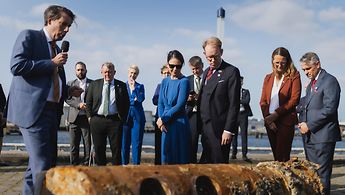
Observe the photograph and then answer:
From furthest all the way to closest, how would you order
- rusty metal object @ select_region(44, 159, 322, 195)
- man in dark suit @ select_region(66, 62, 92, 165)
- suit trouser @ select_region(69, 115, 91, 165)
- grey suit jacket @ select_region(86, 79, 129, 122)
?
suit trouser @ select_region(69, 115, 91, 165), man in dark suit @ select_region(66, 62, 92, 165), grey suit jacket @ select_region(86, 79, 129, 122), rusty metal object @ select_region(44, 159, 322, 195)

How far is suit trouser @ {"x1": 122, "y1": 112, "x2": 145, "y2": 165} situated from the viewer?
22.4ft

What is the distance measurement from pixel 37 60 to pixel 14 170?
187 inches

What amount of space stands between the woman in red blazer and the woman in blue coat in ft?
8.54

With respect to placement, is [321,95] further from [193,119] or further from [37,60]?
[37,60]

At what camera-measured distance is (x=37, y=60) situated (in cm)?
350

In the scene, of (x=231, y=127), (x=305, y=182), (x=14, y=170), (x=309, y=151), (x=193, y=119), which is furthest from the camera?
(x=14, y=170)

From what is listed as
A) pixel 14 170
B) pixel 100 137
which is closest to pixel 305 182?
pixel 100 137

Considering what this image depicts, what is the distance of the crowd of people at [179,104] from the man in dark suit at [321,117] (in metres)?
0.01

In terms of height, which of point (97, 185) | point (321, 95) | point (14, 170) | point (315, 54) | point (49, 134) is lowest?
point (14, 170)

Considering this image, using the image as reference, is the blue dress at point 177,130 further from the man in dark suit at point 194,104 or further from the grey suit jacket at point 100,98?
the grey suit jacket at point 100,98

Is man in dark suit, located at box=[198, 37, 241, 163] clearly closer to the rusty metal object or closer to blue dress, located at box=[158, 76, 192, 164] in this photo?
blue dress, located at box=[158, 76, 192, 164]

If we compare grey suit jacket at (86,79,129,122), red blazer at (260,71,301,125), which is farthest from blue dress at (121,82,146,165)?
red blazer at (260,71,301,125)

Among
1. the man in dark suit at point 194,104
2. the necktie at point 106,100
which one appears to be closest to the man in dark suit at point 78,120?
the necktie at point 106,100

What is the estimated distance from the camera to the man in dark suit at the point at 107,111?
595 cm
